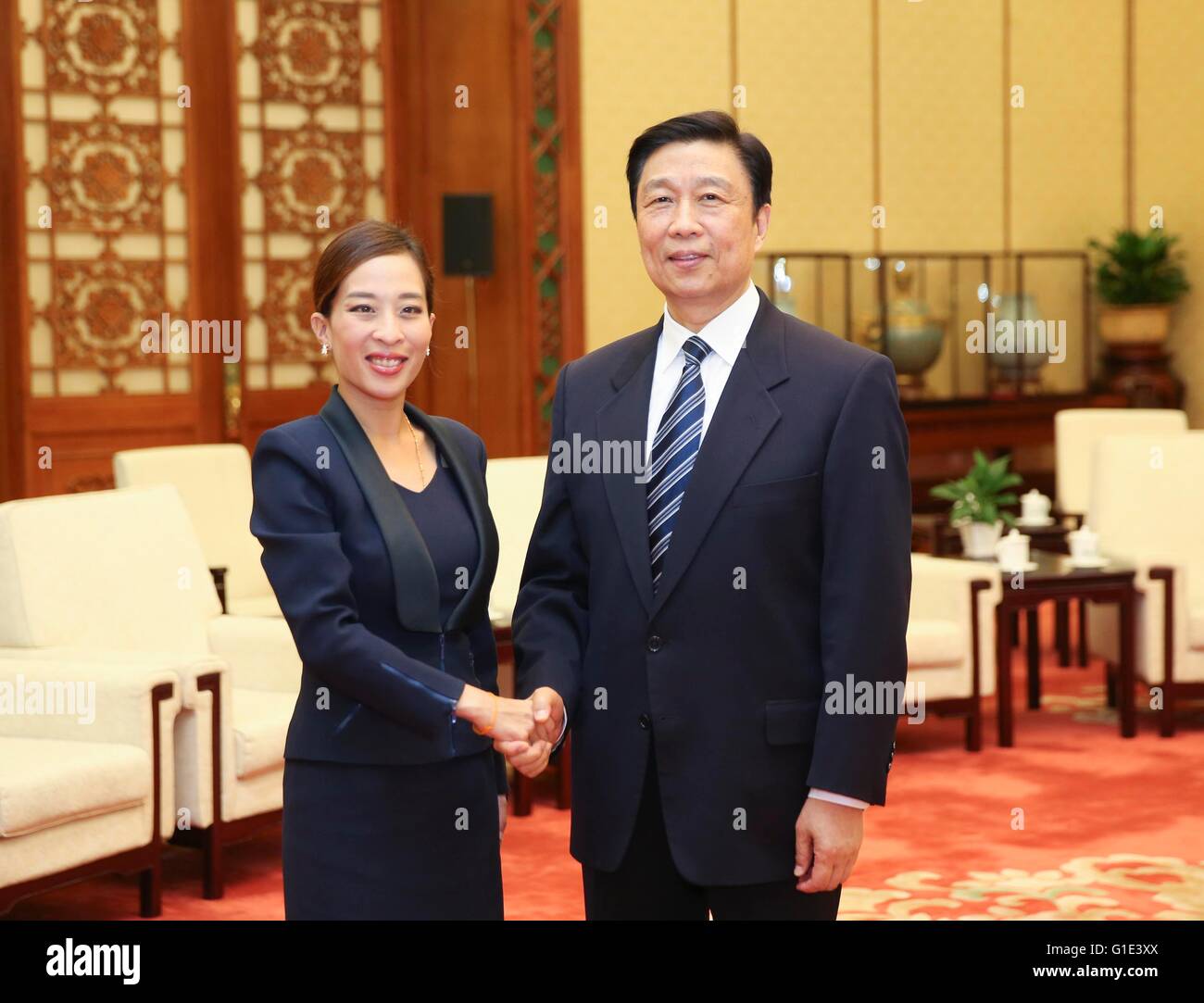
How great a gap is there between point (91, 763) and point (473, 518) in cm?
203

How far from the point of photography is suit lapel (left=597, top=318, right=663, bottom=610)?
7.00ft

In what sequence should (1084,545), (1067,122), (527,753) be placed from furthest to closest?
(1067,122), (1084,545), (527,753)

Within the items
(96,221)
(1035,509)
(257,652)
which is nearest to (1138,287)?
(1035,509)

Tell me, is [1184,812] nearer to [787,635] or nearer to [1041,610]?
[787,635]

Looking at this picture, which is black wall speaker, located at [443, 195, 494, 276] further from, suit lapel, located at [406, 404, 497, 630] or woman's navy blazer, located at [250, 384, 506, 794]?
woman's navy blazer, located at [250, 384, 506, 794]

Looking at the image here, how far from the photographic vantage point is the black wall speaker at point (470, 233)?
8.37m

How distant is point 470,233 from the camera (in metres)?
8.39

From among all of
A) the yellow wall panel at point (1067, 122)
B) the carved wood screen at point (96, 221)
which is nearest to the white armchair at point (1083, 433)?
the yellow wall panel at point (1067, 122)

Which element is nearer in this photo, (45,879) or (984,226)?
(45,879)

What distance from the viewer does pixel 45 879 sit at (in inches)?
152

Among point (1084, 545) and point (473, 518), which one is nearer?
point (473, 518)

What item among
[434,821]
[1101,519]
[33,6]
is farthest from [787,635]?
[33,6]

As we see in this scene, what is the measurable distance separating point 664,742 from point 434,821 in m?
0.36

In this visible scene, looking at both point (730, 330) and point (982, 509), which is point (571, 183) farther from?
point (730, 330)
